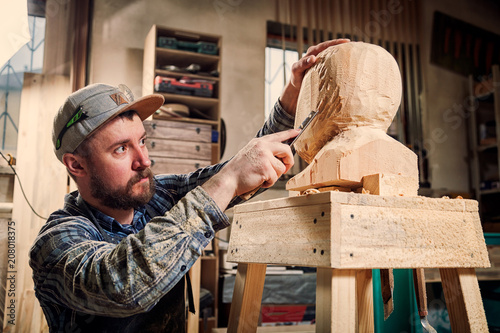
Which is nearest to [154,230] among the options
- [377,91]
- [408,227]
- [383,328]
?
[408,227]

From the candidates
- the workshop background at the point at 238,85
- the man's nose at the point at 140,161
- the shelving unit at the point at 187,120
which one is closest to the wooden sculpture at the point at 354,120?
the man's nose at the point at 140,161

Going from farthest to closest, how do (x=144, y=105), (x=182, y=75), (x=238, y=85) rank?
(x=238, y=85) < (x=182, y=75) < (x=144, y=105)

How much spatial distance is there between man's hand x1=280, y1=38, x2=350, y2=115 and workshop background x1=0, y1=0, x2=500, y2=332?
135 centimetres

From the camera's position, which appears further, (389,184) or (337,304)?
(389,184)

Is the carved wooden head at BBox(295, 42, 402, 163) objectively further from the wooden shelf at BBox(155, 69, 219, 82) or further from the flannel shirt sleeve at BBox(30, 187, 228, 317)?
the wooden shelf at BBox(155, 69, 219, 82)

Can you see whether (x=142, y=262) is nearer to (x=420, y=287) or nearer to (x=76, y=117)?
(x=76, y=117)

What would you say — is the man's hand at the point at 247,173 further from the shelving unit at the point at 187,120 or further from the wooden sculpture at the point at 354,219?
the shelving unit at the point at 187,120

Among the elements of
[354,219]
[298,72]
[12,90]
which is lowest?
[354,219]

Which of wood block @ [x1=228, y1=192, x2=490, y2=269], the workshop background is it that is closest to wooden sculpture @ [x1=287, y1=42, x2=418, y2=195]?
wood block @ [x1=228, y1=192, x2=490, y2=269]

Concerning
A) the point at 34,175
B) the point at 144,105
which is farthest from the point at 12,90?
the point at 144,105

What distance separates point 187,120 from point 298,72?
93.8 inches

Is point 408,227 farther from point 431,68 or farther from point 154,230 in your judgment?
point 431,68

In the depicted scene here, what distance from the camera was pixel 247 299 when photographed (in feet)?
3.83

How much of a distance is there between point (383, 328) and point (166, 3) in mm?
3516
